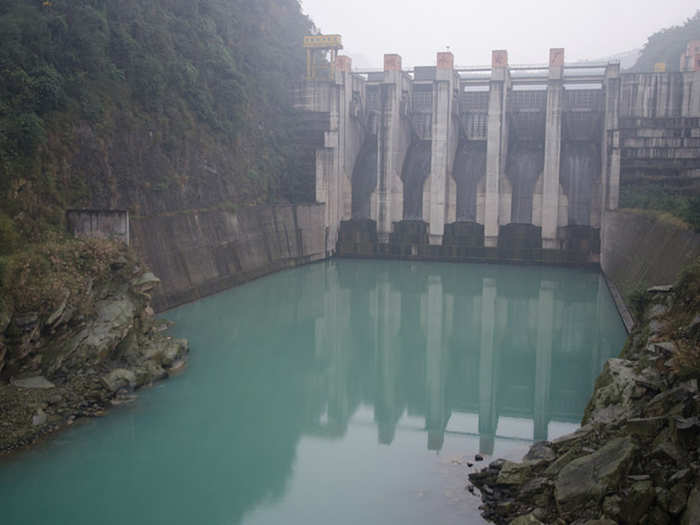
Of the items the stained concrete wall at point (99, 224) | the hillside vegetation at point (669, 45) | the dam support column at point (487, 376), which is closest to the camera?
the dam support column at point (487, 376)

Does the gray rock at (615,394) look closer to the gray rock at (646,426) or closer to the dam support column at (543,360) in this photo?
the gray rock at (646,426)

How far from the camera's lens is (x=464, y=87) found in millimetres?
28453

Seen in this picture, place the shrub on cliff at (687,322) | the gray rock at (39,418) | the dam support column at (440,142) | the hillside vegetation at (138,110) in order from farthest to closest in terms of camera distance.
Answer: the dam support column at (440,142) < the hillside vegetation at (138,110) < the gray rock at (39,418) < the shrub on cliff at (687,322)

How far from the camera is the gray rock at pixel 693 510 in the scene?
4.93 metres

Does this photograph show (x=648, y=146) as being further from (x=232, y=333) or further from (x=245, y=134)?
(x=232, y=333)

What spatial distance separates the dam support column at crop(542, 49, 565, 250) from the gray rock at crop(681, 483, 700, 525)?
20.0 metres

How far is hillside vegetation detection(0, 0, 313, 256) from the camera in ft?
43.8

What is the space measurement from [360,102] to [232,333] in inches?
638

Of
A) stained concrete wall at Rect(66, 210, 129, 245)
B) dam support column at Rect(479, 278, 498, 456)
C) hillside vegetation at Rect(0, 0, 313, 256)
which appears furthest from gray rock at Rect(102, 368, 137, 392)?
dam support column at Rect(479, 278, 498, 456)

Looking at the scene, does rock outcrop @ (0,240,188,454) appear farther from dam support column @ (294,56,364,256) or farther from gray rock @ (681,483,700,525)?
dam support column @ (294,56,364,256)

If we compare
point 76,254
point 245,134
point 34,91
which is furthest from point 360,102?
point 76,254

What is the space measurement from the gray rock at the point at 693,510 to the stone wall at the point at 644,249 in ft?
19.3

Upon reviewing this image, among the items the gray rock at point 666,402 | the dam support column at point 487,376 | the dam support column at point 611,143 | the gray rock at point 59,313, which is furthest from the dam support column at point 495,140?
the gray rock at point 666,402

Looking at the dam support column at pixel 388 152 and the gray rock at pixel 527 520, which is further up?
the dam support column at pixel 388 152
